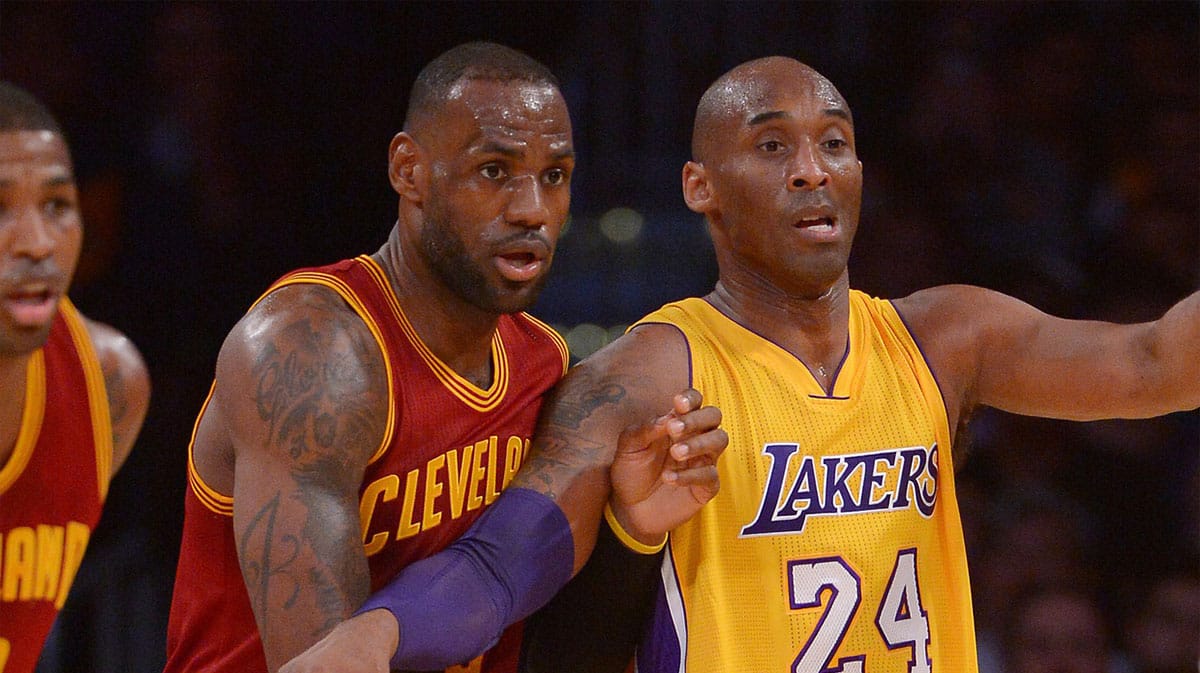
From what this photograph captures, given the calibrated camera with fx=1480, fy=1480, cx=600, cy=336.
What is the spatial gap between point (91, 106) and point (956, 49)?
3.23 metres

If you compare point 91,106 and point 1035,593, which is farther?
point 91,106

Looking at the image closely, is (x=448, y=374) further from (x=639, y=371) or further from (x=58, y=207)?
(x=58, y=207)

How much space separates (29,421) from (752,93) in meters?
1.46

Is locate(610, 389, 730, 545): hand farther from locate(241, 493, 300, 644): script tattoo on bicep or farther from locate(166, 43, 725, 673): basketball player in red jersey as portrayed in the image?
locate(241, 493, 300, 644): script tattoo on bicep

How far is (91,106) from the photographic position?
208 inches

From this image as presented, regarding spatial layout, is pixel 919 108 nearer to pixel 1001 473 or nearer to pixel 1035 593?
pixel 1001 473

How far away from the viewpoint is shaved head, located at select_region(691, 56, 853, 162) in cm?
284

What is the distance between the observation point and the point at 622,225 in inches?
205

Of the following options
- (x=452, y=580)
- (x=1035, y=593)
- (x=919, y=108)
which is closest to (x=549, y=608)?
(x=452, y=580)

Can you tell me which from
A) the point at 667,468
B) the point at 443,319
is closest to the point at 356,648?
the point at 667,468

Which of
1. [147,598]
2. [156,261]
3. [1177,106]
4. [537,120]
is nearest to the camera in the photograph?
[537,120]

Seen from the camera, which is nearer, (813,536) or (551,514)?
(551,514)

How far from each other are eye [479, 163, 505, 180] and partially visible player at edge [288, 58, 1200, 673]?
1.30 ft

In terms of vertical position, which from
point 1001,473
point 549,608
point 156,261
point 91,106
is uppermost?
point 91,106
